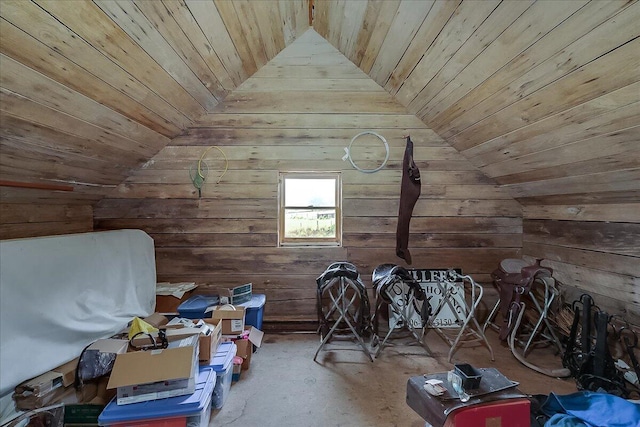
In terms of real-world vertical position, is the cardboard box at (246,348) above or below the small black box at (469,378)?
below

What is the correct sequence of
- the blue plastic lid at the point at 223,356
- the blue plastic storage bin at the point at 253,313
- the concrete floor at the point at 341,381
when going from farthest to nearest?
the blue plastic storage bin at the point at 253,313 < the blue plastic lid at the point at 223,356 < the concrete floor at the point at 341,381

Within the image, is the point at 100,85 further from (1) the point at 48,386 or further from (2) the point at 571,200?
(2) the point at 571,200

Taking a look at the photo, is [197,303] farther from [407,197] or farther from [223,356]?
[407,197]

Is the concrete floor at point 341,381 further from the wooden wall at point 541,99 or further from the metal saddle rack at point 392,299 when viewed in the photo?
the wooden wall at point 541,99

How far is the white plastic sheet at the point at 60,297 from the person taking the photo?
5.26 ft

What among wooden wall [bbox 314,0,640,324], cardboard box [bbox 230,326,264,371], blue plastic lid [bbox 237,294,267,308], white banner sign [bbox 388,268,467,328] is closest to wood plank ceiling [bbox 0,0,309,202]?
wooden wall [bbox 314,0,640,324]

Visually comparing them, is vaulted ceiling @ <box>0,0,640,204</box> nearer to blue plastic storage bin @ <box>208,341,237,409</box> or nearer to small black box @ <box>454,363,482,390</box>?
small black box @ <box>454,363,482,390</box>

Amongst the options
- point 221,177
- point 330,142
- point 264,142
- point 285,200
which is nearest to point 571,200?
point 330,142

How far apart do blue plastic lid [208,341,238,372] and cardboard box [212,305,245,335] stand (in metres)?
0.11

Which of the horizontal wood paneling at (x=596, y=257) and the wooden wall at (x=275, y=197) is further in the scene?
the wooden wall at (x=275, y=197)

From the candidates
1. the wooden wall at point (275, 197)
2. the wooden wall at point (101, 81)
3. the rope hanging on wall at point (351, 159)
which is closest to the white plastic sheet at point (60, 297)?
the wooden wall at point (101, 81)

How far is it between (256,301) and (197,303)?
0.52 metres

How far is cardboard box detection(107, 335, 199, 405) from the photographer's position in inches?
63.9

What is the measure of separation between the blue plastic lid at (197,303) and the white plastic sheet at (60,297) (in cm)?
30
